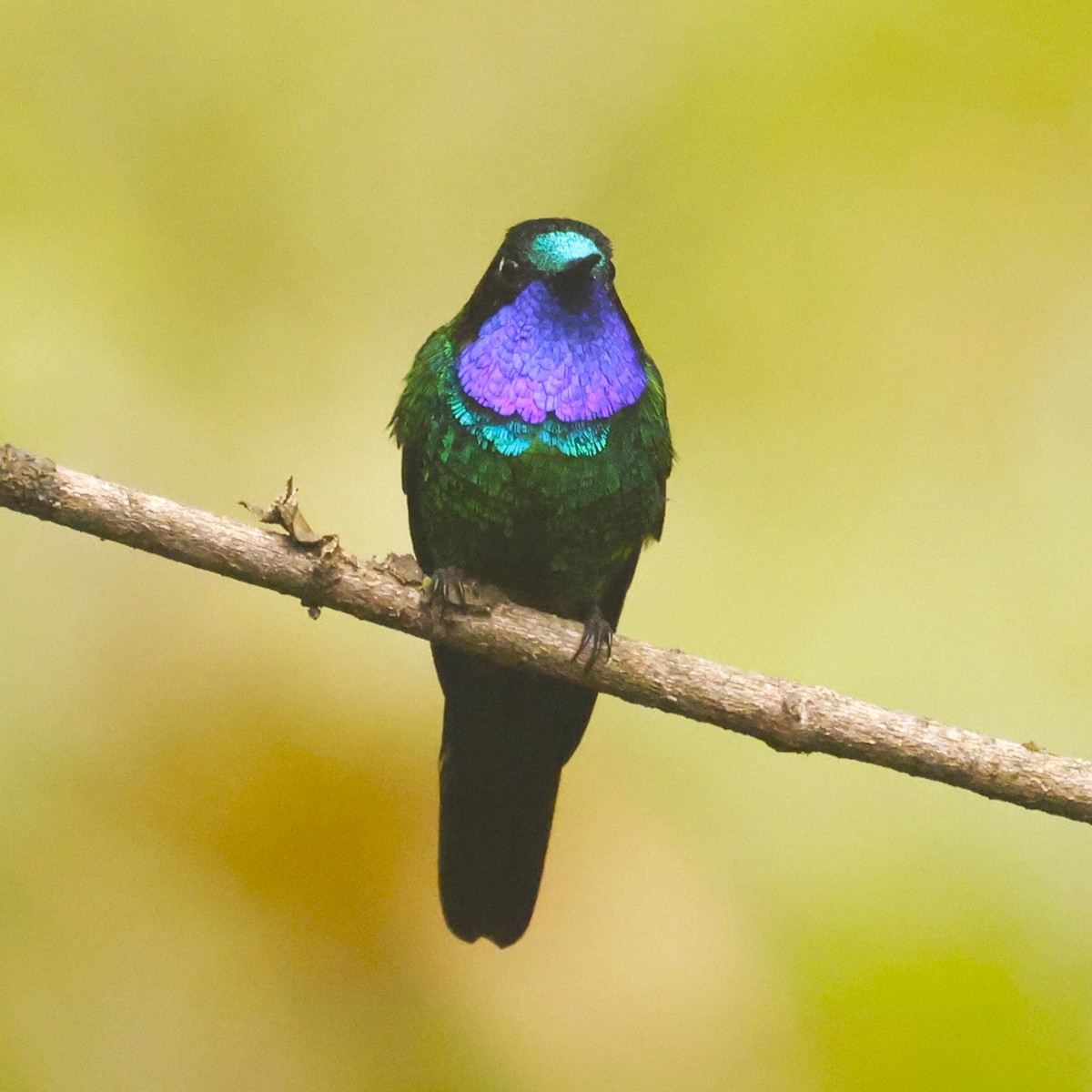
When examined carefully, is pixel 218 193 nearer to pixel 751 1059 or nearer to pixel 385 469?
pixel 385 469

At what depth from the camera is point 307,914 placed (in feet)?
11.1

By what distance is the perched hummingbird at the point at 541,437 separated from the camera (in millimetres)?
2693

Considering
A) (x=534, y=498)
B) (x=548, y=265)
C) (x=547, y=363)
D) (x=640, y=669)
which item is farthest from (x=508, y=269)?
(x=640, y=669)

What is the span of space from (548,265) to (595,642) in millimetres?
747

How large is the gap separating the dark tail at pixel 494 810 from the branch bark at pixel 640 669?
0.71 meters

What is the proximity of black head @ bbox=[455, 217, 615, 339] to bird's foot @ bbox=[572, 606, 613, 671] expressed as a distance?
66 centimetres

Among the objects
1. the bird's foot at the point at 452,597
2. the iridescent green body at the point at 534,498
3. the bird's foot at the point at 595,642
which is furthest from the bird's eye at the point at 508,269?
the bird's foot at the point at 595,642

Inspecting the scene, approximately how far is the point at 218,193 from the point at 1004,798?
2.53 meters

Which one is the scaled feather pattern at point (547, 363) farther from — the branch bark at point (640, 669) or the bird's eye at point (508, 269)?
the branch bark at point (640, 669)

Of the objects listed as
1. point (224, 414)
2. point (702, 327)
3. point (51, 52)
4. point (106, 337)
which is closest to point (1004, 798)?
point (702, 327)

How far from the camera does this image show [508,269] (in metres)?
2.78

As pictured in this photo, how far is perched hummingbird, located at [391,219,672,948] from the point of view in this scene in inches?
106

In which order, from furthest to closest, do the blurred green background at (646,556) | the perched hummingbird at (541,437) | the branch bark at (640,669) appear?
the blurred green background at (646,556) < the perched hummingbird at (541,437) < the branch bark at (640,669)

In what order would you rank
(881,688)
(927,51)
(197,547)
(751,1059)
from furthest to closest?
1. (927,51)
2. (881,688)
3. (751,1059)
4. (197,547)
